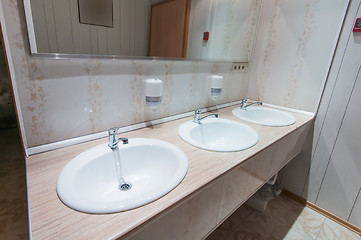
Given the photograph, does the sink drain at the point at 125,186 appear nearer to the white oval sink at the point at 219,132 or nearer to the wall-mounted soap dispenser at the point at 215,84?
the white oval sink at the point at 219,132

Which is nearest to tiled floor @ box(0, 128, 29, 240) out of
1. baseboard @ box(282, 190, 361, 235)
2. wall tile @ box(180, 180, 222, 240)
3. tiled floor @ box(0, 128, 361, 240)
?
tiled floor @ box(0, 128, 361, 240)

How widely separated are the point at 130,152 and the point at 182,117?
507 mm

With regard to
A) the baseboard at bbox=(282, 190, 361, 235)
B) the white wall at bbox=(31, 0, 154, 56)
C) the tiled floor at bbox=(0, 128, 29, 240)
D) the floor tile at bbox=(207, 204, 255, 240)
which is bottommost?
the tiled floor at bbox=(0, 128, 29, 240)

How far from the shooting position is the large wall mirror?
0.71 metres

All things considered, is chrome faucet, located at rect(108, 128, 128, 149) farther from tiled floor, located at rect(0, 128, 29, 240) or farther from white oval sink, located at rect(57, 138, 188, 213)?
tiled floor, located at rect(0, 128, 29, 240)

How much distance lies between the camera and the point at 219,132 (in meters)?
1.30

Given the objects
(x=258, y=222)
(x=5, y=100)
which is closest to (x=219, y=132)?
(x=258, y=222)

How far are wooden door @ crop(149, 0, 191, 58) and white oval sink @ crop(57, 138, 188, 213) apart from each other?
509 millimetres

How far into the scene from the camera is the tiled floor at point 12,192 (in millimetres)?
1323

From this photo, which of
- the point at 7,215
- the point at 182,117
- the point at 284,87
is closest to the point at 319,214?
the point at 284,87

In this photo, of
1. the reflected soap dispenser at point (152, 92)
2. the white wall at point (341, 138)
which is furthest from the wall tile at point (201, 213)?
the white wall at point (341, 138)

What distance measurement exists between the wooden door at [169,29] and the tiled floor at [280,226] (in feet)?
4.13

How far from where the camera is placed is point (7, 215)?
4.72 ft

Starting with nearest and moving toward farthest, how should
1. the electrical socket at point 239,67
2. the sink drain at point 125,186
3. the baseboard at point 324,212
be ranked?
the sink drain at point 125,186, the baseboard at point 324,212, the electrical socket at point 239,67
